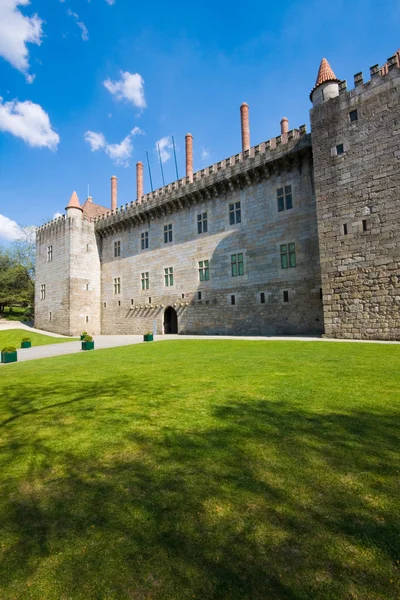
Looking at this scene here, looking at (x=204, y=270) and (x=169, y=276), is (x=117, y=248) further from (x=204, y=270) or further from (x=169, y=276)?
(x=204, y=270)

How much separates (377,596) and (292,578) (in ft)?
1.54

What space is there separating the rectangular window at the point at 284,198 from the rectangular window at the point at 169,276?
37.0 feet

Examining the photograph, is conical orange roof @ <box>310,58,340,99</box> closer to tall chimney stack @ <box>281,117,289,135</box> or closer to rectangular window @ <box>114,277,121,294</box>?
tall chimney stack @ <box>281,117,289,135</box>

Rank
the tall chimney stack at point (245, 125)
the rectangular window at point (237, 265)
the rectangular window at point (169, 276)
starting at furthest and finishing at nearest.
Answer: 1. the rectangular window at point (169, 276)
2. the tall chimney stack at point (245, 125)
3. the rectangular window at point (237, 265)

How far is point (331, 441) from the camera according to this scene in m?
3.81

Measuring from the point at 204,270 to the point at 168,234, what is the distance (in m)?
5.83

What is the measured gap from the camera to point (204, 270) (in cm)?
2619

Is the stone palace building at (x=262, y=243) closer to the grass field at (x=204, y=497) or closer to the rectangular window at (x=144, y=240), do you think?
the rectangular window at (x=144, y=240)

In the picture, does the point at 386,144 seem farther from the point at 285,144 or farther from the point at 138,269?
the point at 138,269

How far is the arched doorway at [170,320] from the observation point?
29.3m

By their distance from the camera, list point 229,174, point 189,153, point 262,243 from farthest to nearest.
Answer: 1. point 189,153
2. point 229,174
3. point 262,243

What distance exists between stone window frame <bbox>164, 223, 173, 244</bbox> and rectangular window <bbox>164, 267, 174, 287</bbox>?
2641mm

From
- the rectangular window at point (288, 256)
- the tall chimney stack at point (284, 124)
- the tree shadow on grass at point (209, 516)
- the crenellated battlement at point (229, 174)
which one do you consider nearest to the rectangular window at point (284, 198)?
the crenellated battlement at point (229, 174)

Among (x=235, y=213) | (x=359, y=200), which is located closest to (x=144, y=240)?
(x=235, y=213)
